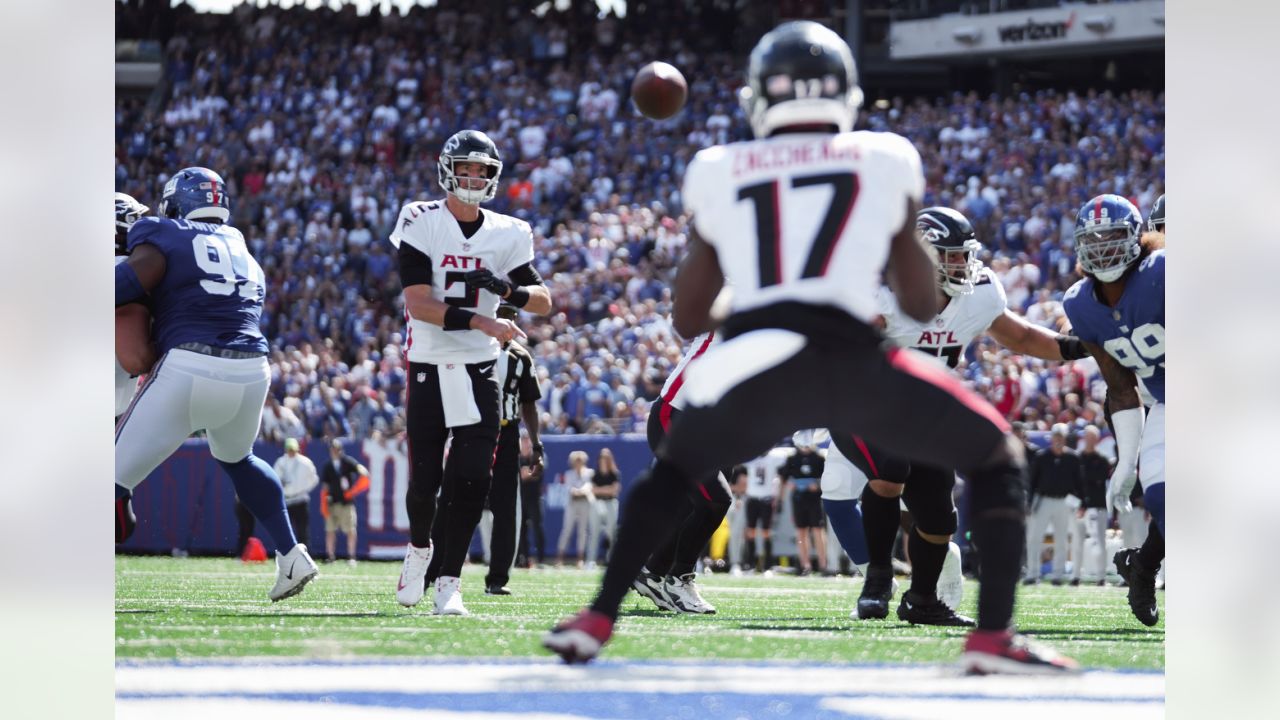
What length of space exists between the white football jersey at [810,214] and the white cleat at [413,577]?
9.77 ft

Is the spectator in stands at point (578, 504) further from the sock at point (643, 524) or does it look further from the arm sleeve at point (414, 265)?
the sock at point (643, 524)

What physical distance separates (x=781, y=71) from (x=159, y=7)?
23518 millimetres

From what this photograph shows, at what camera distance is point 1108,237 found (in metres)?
5.83

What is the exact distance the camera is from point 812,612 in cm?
686

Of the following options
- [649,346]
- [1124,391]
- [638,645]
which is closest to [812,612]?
[1124,391]

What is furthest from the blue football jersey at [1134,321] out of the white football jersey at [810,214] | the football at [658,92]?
the football at [658,92]

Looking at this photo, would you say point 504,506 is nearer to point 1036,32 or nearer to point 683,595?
point 683,595

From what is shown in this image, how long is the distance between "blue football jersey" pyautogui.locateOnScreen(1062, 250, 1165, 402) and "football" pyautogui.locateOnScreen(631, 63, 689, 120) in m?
3.46

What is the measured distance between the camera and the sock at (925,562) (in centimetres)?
591

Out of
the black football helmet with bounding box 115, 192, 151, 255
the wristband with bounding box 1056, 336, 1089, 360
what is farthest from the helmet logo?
the black football helmet with bounding box 115, 192, 151, 255

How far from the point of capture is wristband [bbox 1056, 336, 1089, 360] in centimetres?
636

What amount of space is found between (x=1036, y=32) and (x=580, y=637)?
21777 millimetres
